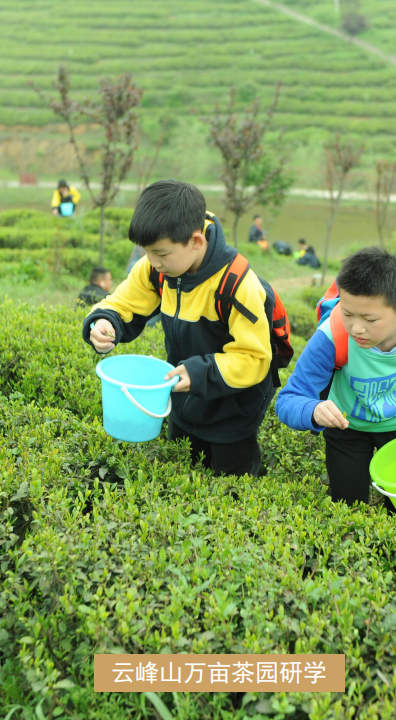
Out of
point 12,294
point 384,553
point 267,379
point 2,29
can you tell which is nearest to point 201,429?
point 267,379

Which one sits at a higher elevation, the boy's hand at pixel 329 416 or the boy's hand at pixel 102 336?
the boy's hand at pixel 102 336

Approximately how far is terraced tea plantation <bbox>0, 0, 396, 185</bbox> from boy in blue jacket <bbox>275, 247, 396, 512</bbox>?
88.6 feet

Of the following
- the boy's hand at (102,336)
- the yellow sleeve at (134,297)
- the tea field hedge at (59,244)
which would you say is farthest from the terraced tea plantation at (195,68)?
the boy's hand at (102,336)

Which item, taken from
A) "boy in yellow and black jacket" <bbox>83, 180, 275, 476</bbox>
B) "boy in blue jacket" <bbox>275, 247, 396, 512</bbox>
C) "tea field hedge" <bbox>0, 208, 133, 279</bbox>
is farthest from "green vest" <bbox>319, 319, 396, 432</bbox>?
"tea field hedge" <bbox>0, 208, 133, 279</bbox>

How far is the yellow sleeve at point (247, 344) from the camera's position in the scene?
1.97 metres

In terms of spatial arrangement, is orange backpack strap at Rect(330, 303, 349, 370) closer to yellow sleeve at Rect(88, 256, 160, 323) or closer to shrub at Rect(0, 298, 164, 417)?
yellow sleeve at Rect(88, 256, 160, 323)

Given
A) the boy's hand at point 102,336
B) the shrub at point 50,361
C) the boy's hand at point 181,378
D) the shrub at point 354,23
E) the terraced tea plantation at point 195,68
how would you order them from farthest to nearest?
the shrub at point 354,23 < the terraced tea plantation at point 195,68 < the shrub at point 50,361 < the boy's hand at point 102,336 < the boy's hand at point 181,378

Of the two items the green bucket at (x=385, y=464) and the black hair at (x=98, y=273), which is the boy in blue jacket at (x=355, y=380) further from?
the black hair at (x=98, y=273)

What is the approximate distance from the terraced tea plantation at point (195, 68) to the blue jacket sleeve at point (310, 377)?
2704 cm

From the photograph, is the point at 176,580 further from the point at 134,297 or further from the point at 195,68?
the point at 195,68

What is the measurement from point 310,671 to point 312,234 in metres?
19.7

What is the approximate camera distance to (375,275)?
180 centimetres

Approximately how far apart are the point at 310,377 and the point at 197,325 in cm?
44

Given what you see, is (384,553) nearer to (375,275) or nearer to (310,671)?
(310,671)
